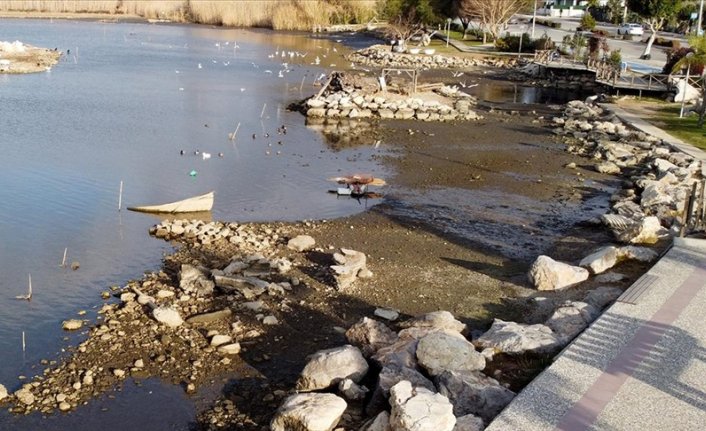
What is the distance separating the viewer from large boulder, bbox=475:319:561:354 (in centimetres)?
1091

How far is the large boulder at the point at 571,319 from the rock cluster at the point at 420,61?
4598 cm

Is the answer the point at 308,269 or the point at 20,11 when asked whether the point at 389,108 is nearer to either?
the point at 308,269

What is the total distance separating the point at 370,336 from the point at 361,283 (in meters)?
3.45

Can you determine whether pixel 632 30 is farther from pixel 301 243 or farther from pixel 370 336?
pixel 370 336

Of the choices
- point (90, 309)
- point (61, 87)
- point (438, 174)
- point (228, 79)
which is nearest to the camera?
point (90, 309)

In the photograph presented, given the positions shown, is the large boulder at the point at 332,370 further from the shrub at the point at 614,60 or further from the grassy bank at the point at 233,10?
the grassy bank at the point at 233,10

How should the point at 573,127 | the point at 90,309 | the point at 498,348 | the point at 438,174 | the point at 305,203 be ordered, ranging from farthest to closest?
the point at 573,127 < the point at 438,174 < the point at 305,203 < the point at 90,309 < the point at 498,348

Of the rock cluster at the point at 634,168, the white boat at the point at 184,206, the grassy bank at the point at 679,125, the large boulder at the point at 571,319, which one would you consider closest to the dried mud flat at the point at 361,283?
the rock cluster at the point at 634,168

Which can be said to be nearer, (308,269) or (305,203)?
(308,269)

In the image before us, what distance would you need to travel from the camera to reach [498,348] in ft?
36.4

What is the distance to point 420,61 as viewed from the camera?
5872cm

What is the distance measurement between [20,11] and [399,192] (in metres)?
80.1

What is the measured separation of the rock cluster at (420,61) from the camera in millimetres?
57688

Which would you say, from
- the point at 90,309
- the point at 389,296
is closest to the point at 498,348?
the point at 389,296
